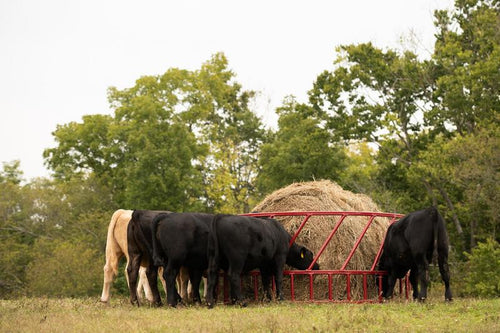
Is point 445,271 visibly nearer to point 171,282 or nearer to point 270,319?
point 171,282

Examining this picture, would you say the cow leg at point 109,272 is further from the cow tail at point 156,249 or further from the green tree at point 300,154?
the green tree at point 300,154

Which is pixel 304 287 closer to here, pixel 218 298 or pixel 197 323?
pixel 218 298

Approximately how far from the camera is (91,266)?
44.2 metres

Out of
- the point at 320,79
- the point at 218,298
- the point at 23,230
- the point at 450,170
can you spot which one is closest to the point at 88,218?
the point at 23,230

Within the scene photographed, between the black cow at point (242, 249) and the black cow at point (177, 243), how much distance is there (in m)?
0.39

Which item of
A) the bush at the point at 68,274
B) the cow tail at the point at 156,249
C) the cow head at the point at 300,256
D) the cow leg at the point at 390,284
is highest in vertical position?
the cow tail at the point at 156,249

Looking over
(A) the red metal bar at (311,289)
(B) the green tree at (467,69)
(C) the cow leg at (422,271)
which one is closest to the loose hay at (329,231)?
(A) the red metal bar at (311,289)

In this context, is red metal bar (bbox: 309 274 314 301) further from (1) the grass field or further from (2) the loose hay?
(1) the grass field

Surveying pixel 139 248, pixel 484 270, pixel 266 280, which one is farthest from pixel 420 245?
pixel 484 270

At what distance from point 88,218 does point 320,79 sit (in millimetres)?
18168

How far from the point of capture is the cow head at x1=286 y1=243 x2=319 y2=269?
665 inches

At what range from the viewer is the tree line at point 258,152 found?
36.3 m

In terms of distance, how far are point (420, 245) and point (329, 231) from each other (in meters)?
2.46

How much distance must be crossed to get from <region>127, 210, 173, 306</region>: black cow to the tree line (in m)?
16.9
